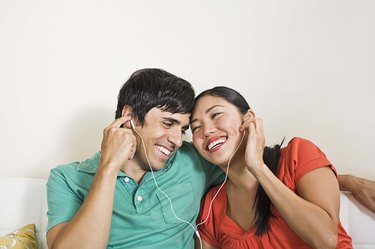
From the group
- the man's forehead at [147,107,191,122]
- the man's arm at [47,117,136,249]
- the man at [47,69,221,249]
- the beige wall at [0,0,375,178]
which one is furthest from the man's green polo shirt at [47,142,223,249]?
the beige wall at [0,0,375,178]

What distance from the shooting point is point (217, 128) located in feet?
4.04

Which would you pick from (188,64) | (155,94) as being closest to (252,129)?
(155,94)

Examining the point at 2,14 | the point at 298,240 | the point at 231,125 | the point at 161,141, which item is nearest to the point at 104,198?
the point at 161,141

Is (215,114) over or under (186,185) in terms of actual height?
over

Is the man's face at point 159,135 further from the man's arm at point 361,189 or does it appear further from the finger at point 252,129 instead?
the man's arm at point 361,189

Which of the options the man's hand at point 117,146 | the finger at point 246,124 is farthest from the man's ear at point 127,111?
the finger at point 246,124

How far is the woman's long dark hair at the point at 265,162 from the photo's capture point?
3.89 feet

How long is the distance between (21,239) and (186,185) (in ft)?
2.29

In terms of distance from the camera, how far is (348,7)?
5.77 ft

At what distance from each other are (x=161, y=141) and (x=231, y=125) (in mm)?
281

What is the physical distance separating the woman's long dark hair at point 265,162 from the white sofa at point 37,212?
0.40 metres

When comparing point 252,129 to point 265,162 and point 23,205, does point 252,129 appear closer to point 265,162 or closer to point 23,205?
point 265,162

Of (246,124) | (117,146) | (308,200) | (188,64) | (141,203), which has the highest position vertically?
(188,64)

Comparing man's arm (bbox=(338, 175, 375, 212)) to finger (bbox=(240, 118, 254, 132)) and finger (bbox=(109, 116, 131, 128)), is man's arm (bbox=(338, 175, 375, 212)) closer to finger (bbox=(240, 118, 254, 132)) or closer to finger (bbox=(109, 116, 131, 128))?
finger (bbox=(240, 118, 254, 132))
